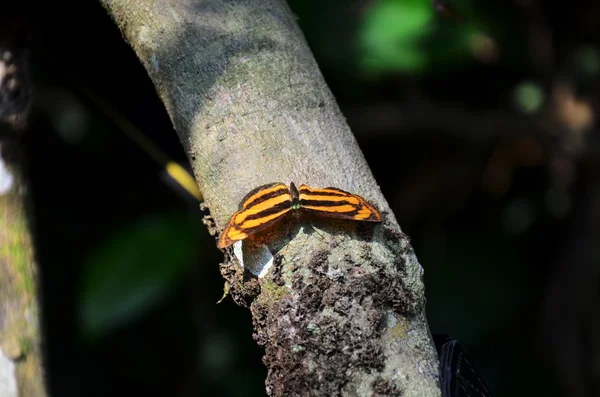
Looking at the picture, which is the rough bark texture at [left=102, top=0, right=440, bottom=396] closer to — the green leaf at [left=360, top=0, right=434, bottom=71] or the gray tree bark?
the gray tree bark

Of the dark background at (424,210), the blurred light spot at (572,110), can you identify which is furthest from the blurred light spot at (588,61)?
the blurred light spot at (572,110)

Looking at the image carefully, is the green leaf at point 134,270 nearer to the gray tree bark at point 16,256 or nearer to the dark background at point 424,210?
the dark background at point 424,210

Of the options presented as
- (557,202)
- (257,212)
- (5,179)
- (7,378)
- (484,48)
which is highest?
(484,48)

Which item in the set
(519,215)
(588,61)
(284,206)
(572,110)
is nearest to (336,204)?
(284,206)

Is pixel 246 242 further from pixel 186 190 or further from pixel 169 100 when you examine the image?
pixel 186 190

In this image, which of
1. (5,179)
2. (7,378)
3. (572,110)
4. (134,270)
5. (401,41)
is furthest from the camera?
(572,110)

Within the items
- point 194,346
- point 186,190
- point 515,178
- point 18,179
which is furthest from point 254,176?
point 515,178

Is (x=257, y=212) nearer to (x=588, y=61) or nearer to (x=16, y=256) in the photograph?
(x=16, y=256)
